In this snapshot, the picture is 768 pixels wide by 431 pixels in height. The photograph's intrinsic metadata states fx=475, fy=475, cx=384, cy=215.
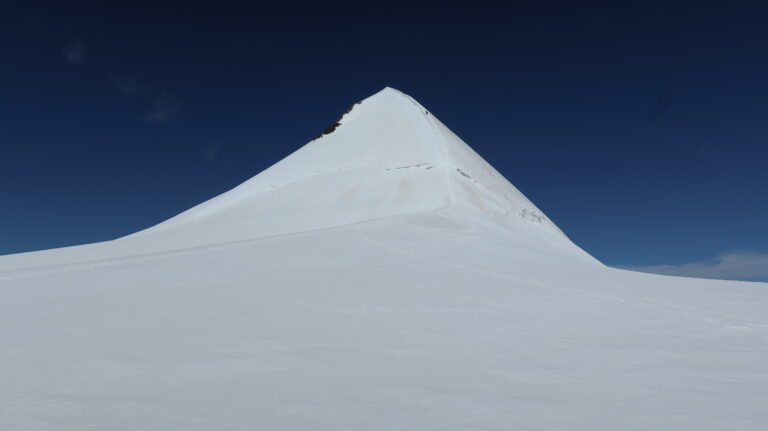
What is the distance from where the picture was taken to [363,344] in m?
4.74

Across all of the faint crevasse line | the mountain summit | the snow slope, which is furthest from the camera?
Answer: the faint crevasse line

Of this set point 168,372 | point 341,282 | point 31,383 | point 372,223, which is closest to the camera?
point 31,383

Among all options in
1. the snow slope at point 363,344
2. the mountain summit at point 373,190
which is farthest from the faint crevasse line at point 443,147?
the snow slope at point 363,344

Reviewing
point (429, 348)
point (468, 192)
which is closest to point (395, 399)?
point (429, 348)

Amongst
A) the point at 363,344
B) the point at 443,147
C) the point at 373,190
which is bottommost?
the point at 363,344

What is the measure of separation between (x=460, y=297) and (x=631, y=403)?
3.78 metres

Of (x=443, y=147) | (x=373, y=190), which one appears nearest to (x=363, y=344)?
(x=373, y=190)

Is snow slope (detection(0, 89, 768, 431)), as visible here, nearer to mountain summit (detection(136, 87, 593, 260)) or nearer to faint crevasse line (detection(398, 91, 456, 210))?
mountain summit (detection(136, 87, 593, 260))

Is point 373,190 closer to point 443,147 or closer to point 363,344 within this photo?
point 443,147

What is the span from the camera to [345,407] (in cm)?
331

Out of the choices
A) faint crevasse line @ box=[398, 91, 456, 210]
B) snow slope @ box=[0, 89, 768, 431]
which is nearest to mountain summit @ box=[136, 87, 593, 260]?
faint crevasse line @ box=[398, 91, 456, 210]

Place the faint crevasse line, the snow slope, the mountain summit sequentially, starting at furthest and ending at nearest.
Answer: the faint crevasse line, the mountain summit, the snow slope

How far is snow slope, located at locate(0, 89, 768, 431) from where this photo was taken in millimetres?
3246

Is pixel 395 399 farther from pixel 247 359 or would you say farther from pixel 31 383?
pixel 31 383
